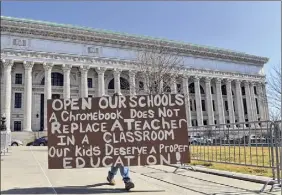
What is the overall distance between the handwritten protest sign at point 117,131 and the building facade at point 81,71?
1326 inches

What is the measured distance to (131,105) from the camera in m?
7.76

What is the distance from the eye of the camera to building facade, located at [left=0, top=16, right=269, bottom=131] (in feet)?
164

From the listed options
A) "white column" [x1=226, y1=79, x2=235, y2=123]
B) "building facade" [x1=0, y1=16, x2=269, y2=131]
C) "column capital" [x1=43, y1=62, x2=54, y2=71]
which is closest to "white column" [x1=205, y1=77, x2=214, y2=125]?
"building facade" [x1=0, y1=16, x2=269, y2=131]

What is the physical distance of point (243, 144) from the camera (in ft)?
31.8

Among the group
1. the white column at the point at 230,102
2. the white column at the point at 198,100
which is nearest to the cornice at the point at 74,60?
the white column at the point at 198,100

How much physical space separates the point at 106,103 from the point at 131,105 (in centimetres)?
59

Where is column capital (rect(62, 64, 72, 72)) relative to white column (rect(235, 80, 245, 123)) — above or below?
above

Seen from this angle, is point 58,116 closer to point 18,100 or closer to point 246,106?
point 18,100

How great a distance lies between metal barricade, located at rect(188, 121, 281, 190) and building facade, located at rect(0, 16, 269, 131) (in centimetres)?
2955

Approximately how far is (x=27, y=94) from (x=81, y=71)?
32.2ft

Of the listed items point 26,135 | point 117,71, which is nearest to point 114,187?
point 26,135

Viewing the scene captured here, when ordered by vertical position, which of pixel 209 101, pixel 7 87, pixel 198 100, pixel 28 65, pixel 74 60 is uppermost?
pixel 74 60

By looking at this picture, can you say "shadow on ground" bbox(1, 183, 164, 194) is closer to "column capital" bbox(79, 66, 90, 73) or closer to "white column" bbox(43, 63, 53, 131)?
"white column" bbox(43, 63, 53, 131)

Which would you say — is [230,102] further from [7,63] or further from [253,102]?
[7,63]
